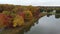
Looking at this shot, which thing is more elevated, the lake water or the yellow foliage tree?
the yellow foliage tree

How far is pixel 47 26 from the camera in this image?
7.45 ft

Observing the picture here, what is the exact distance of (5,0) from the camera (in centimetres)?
345

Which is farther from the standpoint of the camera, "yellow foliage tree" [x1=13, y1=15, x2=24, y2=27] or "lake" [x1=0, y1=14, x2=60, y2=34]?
"lake" [x1=0, y1=14, x2=60, y2=34]

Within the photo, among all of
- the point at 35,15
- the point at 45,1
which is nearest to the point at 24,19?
the point at 35,15

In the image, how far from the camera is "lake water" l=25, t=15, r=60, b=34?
2.11m

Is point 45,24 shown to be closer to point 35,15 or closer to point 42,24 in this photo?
point 42,24

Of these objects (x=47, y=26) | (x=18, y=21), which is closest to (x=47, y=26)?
(x=47, y=26)

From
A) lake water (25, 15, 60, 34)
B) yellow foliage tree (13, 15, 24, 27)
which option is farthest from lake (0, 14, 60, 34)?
yellow foliage tree (13, 15, 24, 27)

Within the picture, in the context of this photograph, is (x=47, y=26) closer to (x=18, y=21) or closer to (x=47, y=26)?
(x=47, y=26)

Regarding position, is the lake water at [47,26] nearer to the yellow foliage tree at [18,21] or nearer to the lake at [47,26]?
the lake at [47,26]

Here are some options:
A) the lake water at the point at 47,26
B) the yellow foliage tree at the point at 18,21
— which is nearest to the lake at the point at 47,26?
the lake water at the point at 47,26

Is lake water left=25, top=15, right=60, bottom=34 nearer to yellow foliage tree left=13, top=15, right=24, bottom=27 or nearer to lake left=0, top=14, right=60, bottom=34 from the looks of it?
lake left=0, top=14, right=60, bottom=34

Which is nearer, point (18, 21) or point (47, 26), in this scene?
point (18, 21)

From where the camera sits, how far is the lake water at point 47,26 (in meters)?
2.11
